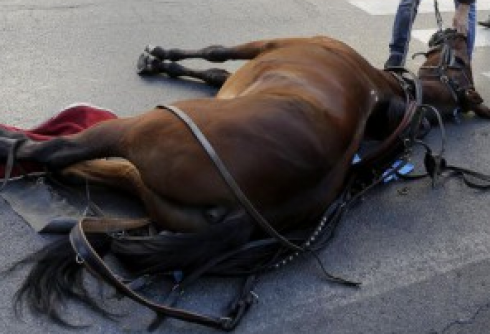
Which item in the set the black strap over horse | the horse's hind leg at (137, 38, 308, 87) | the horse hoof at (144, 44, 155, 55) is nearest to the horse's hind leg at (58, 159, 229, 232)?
the black strap over horse

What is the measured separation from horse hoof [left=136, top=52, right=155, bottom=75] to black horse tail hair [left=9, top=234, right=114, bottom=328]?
1995mm

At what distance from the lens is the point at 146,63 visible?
435cm

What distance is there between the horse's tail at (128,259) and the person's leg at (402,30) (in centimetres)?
255

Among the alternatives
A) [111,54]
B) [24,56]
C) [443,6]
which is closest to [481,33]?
[443,6]

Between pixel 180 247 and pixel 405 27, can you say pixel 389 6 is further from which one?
pixel 180 247

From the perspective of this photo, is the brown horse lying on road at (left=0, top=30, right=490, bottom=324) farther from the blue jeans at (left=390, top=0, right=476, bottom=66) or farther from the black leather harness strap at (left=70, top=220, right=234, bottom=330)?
the blue jeans at (left=390, top=0, right=476, bottom=66)

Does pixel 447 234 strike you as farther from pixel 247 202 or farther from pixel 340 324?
pixel 247 202

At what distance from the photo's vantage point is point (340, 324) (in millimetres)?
2545

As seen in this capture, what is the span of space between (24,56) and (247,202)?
8.52 feet

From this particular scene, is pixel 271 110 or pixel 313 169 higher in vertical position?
pixel 271 110

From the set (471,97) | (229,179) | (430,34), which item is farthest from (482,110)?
(229,179)

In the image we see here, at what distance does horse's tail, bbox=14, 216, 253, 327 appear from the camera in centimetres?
238

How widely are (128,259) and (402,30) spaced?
114 inches

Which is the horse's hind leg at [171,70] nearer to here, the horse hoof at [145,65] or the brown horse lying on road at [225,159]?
the horse hoof at [145,65]
